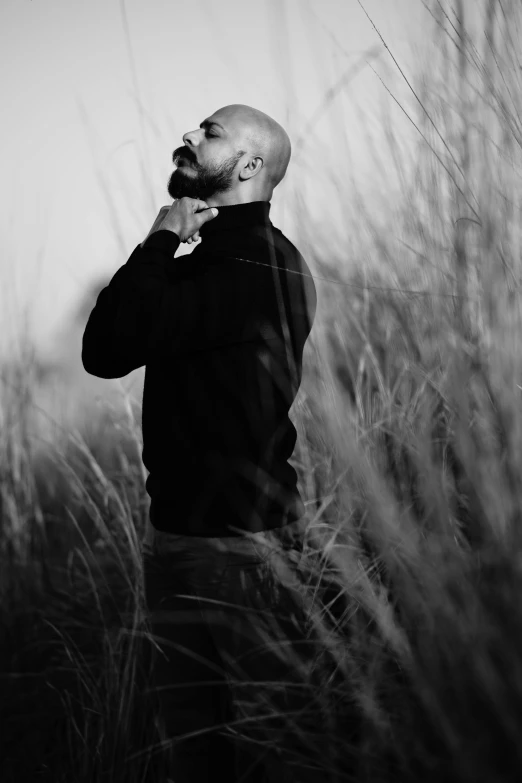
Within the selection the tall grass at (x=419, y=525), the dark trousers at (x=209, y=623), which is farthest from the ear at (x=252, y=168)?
the dark trousers at (x=209, y=623)

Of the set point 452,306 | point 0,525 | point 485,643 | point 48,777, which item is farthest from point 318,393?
point 0,525

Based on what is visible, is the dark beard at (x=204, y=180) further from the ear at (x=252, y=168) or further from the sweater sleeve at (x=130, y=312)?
the sweater sleeve at (x=130, y=312)

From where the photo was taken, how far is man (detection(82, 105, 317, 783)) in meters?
1.18

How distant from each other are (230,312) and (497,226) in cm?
53

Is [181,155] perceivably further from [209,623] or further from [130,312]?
[209,623]

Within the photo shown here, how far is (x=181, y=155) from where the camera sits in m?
1.33

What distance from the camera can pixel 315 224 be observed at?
1146 millimetres

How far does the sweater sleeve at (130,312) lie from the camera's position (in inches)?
45.1

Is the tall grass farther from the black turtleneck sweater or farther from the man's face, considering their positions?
the man's face

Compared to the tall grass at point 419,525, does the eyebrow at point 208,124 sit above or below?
above

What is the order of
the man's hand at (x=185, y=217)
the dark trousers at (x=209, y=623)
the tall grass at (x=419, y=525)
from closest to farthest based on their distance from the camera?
1. the tall grass at (x=419, y=525)
2. the dark trousers at (x=209, y=623)
3. the man's hand at (x=185, y=217)

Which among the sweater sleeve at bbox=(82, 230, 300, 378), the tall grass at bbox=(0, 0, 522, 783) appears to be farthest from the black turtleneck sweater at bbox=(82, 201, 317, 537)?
the tall grass at bbox=(0, 0, 522, 783)

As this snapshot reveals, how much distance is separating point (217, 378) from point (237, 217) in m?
0.31

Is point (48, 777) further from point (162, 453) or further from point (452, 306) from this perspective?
point (452, 306)
